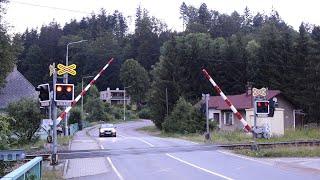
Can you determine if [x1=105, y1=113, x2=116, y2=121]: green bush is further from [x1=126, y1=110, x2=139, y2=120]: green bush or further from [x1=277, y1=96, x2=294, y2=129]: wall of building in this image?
[x1=277, y1=96, x2=294, y2=129]: wall of building

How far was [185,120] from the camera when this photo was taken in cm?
5828

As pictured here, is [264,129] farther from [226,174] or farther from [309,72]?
[309,72]

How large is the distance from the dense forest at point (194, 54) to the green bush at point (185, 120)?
15939 millimetres

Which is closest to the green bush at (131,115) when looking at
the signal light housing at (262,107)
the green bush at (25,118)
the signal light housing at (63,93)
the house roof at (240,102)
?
the house roof at (240,102)

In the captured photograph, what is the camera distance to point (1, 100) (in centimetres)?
6194

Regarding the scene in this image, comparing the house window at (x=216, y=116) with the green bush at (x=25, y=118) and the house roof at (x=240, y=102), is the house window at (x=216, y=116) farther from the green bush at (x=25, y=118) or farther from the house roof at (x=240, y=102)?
the green bush at (x=25, y=118)

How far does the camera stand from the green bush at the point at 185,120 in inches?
2242

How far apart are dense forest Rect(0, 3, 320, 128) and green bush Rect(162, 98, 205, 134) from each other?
15939 millimetres

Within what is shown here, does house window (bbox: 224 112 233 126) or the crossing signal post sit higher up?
the crossing signal post

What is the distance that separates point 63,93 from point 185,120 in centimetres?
3966

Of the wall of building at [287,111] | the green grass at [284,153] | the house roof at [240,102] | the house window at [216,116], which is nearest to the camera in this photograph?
the green grass at [284,153]

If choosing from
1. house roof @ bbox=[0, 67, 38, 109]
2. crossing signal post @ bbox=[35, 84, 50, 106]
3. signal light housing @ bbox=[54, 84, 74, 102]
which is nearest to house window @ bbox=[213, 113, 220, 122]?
house roof @ bbox=[0, 67, 38, 109]

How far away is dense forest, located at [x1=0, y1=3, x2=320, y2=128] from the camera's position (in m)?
82.4

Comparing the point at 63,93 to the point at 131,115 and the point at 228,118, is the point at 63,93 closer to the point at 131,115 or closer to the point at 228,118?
the point at 228,118
